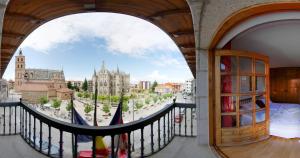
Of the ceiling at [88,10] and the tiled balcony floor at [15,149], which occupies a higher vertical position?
the ceiling at [88,10]

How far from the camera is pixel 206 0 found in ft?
10.9

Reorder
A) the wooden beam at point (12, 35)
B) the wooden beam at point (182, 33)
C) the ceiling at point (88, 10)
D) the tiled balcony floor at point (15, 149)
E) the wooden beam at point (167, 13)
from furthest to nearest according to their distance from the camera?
the wooden beam at point (182, 33)
the wooden beam at point (12, 35)
the wooden beam at point (167, 13)
the ceiling at point (88, 10)
the tiled balcony floor at point (15, 149)

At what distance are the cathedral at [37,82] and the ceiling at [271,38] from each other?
4443cm

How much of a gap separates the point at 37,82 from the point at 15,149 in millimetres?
62190

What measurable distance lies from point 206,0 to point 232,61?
1120 mm

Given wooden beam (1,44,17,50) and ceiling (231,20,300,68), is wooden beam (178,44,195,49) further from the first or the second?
wooden beam (1,44,17,50)

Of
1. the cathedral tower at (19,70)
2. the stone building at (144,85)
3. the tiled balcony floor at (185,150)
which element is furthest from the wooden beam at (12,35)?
the stone building at (144,85)

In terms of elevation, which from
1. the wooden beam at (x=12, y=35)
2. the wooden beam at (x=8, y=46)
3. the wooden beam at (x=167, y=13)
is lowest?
the wooden beam at (x=8, y=46)

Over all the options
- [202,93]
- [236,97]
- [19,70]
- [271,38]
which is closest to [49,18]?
[202,93]

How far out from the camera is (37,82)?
5884cm

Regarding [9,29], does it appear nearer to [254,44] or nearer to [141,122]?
[141,122]

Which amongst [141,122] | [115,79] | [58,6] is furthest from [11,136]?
[115,79]

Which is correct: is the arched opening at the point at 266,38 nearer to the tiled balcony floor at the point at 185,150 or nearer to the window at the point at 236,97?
the window at the point at 236,97

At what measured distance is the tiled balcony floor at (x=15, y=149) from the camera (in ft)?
10.4
